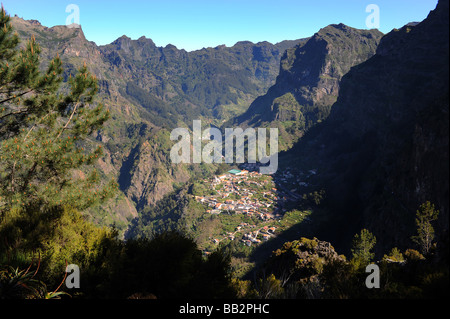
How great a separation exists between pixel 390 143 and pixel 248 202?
59485 millimetres

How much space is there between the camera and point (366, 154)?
95062 mm

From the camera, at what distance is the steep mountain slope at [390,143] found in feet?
127

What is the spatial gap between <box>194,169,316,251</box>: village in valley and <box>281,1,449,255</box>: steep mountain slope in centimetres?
1866

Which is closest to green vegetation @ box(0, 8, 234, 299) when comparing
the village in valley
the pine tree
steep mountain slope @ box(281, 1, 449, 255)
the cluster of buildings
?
the pine tree

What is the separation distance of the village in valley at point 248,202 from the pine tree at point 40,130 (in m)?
67.0

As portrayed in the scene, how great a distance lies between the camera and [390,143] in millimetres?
73250

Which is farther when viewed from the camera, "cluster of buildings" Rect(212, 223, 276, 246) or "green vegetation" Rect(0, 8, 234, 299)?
"cluster of buildings" Rect(212, 223, 276, 246)

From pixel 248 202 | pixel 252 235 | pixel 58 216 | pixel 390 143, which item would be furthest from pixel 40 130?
pixel 248 202

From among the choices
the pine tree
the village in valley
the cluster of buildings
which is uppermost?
the pine tree

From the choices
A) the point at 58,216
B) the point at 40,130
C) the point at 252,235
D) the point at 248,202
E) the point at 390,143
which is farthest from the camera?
the point at 248,202

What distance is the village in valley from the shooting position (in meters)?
81.9

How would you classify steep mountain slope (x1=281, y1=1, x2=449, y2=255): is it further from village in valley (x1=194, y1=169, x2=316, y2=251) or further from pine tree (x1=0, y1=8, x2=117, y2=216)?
village in valley (x1=194, y1=169, x2=316, y2=251)

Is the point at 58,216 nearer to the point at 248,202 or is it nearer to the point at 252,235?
the point at 252,235
